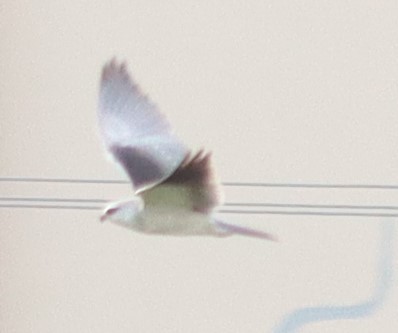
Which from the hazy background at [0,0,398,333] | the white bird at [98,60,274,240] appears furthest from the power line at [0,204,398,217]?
the white bird at [98,60,274,240]

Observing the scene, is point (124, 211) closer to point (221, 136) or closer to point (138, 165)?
point (138, 165)

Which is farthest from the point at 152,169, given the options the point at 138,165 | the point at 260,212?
the point at 260,212

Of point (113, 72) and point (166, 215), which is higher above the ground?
point (113, 72)

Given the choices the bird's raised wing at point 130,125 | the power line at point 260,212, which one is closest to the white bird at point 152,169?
the bird's raised wing at point 130,125

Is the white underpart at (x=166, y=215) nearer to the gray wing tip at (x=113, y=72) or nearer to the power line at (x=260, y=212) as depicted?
the gray wing tip at (x=113, y=72)

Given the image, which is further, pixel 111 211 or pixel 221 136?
pixel 221 136
